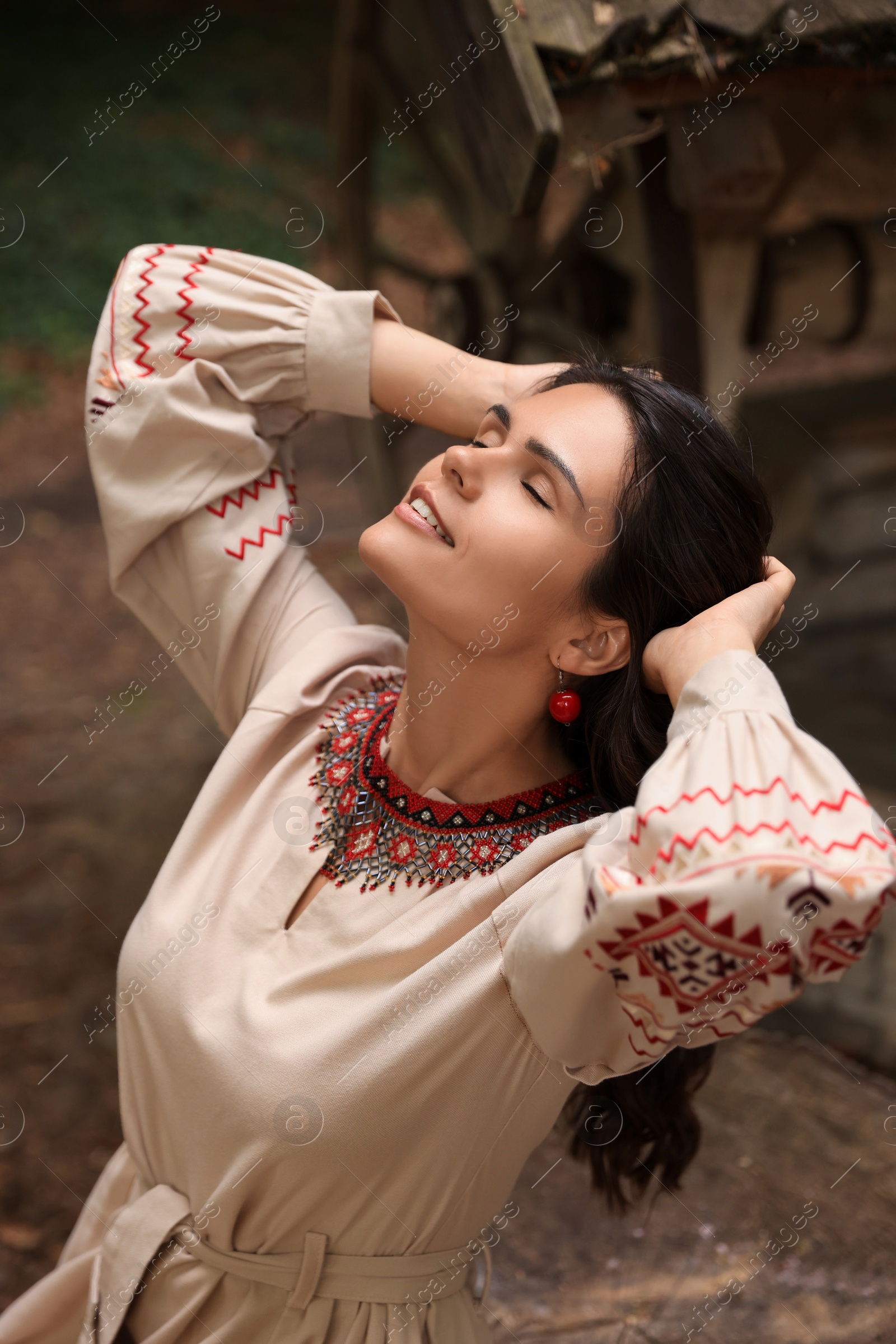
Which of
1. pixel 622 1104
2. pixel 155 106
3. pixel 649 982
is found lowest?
pixel 622 1104

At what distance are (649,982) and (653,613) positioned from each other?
53cm

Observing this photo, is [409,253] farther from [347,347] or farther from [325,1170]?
[325,1170]

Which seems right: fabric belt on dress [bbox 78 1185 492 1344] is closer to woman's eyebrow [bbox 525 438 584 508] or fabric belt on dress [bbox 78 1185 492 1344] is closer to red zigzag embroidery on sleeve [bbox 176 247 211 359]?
woman's eyebrow [bbox 525 438 584 508]

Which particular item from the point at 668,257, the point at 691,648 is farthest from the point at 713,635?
the point at 668,257

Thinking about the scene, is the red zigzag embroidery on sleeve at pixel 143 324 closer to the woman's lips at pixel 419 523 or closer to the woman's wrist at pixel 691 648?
the woman's lips at pixel 419 523

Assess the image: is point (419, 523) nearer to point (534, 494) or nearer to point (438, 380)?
point (534, 494)

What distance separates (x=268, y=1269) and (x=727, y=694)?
101cm

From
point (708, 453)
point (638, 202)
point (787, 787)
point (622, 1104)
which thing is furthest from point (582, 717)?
point (638, 202)

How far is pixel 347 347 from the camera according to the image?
1677 millimetres

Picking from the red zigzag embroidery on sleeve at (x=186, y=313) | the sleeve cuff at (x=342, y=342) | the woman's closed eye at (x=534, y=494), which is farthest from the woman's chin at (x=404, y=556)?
the red zigzag embroidery on sleeve at (x=186, y=313)

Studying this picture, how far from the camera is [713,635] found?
1213 millimetres

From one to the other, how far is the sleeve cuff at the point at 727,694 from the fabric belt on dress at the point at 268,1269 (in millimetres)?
851

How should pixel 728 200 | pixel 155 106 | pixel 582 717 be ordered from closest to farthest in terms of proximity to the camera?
pixel 582 717 < pixel 728 200 < pixel 155 106

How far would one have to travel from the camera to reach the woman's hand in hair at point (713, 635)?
47.4 inches
